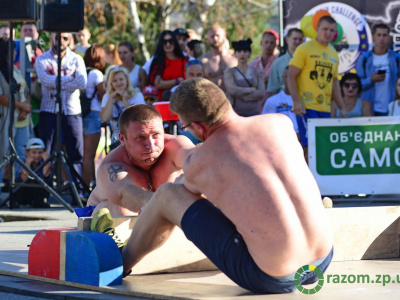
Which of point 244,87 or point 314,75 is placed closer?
point 314,75

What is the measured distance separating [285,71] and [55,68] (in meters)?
2.90

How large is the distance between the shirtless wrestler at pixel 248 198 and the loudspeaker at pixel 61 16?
5.62 meters

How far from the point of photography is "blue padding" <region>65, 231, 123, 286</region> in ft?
16.0

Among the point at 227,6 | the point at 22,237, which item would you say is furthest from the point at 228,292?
the point at 227,6

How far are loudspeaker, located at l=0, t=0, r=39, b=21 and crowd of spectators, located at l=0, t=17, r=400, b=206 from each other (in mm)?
933

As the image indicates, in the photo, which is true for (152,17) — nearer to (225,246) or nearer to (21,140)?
(21,140)

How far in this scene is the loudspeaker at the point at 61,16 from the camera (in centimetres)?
994

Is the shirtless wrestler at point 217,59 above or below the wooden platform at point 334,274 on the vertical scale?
above

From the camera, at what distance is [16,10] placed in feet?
32.4

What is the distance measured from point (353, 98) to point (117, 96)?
2.93m

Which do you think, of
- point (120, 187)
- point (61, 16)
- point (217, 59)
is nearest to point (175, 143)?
point (120, 187)

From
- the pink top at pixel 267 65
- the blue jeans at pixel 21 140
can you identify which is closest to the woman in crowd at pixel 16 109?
the blue jeans at pixel 21 140

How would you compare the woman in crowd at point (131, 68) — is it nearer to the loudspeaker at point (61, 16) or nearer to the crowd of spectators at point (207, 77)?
the crowd of spectators at point (207, 77)

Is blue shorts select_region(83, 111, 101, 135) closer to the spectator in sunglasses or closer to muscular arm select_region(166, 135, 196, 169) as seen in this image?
the spectator in sunglasses
